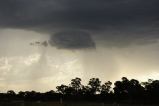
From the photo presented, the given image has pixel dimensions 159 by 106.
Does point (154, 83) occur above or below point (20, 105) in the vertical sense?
above

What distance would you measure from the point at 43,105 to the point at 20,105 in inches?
300

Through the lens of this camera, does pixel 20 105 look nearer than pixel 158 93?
Yes

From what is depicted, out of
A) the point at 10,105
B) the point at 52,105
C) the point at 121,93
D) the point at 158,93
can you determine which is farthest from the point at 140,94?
the point at 10,105

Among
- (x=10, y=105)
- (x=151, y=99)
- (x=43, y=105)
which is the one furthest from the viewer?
(x=151, y=99)

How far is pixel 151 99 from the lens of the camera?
15100 cm

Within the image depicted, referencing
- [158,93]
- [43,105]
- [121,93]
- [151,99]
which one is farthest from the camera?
[121,93]

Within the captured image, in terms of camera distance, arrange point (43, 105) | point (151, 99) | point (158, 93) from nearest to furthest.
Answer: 1. point (43, 105)
2. point (151, 99)
3. point (158, 93)

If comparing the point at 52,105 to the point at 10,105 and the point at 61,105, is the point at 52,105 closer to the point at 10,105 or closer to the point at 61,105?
the point at 61,105

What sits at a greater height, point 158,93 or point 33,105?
point 158,93

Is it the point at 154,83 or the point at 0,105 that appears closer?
the point at 0,105

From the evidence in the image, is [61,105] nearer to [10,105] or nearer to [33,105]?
[33,105]

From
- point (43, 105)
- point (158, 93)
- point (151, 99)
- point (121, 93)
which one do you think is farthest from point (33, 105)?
point (121, 93)

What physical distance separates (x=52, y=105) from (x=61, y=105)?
3771 millimetres

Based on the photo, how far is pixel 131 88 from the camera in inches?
7815
